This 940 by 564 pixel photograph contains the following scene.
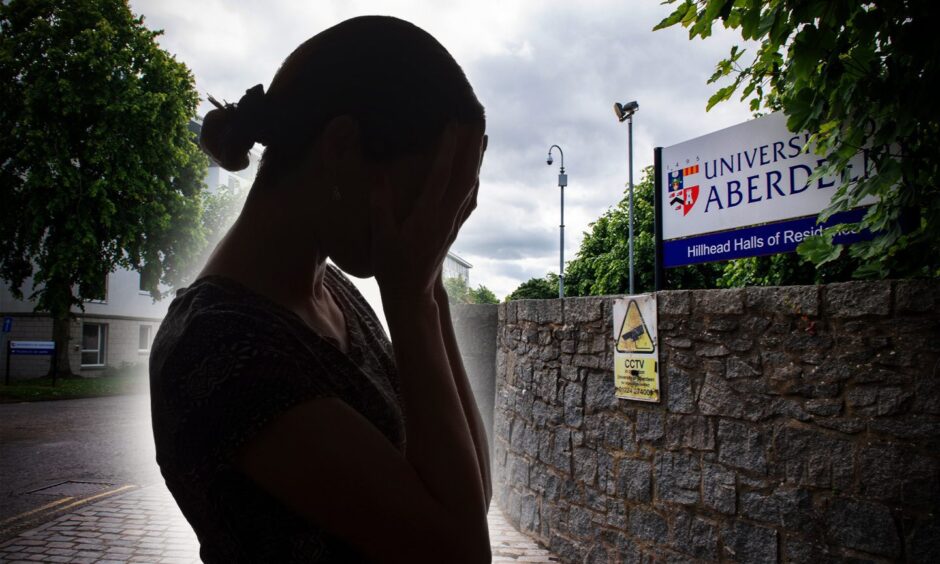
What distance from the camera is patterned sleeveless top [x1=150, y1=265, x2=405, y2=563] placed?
0.79 meters

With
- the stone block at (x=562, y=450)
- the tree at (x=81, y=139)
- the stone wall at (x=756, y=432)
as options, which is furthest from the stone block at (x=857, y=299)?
the tree at (x=81, y=139)

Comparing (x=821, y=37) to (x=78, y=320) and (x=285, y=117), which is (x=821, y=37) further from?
(x=78, y=320)

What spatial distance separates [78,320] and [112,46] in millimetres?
11775

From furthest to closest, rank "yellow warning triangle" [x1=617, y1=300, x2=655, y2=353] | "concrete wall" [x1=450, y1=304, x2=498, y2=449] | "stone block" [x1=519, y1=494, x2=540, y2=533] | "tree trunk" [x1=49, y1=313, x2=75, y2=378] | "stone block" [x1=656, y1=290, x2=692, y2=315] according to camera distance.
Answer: "tree trunk" [x1=49, y1=313, x2=75, y2=378] < "concrete wall" [x1=450, y1=304, x2=498, y2=449] < "stone block" [x1=519, y1=494, x2=540, y2=533] < "yellow warning triangle" [x1=617, y1=300, x2=655, y2=353] < "stone block" [x1=656, y1=290, x2=692, y2=315]

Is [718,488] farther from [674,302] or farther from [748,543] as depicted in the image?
[674,302]

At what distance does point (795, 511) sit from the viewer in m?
3.34

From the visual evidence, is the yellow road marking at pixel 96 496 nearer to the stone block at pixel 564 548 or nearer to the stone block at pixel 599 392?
the stone block at pixel 564 548

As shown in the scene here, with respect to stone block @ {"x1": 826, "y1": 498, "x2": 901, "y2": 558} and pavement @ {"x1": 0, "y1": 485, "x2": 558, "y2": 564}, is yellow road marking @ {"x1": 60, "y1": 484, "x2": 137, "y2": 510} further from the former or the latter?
stone block @ {"x1": 826, "y1": 498, "x2": 901, "y2": 558}

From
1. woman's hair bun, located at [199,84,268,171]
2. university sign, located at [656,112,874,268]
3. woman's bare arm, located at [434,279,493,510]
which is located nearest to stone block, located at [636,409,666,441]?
university sign, located at [656,112,874,268]

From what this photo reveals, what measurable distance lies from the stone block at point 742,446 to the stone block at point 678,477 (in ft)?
0.76

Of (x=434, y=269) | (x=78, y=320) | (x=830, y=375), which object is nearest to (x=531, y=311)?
(x=830, y=375)

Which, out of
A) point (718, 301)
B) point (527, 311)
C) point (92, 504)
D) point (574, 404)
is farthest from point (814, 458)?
point (92, 504)

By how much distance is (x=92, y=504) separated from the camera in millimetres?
6938

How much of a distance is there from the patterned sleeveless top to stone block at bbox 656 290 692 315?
3473 millimetres
